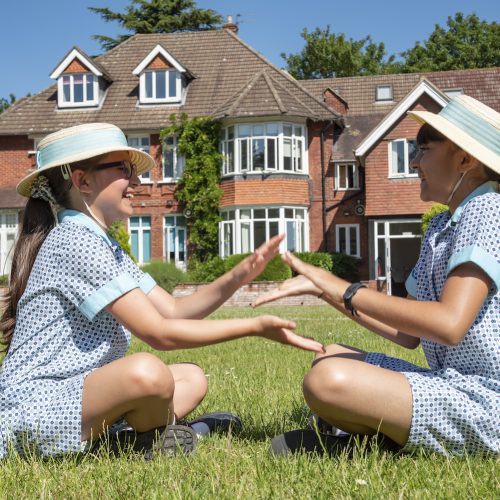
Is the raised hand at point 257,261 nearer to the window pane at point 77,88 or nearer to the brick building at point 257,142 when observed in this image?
the brick building at point 257,142

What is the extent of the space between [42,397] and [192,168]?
2785 cm

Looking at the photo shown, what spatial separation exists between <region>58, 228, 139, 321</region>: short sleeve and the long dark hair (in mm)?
330

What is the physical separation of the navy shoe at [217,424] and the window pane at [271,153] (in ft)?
87.8

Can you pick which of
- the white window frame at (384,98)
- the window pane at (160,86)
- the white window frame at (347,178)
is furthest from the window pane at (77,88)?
the white window frame at (384,98)

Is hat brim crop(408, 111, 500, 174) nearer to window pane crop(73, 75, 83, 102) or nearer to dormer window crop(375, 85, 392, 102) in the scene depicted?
window pane crop(73, 75, 83, 102)

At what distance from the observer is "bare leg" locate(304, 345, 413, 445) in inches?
130

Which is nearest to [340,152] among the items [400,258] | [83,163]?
[400,258]

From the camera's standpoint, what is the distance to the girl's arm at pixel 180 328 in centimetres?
330

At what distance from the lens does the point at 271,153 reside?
30.8 m

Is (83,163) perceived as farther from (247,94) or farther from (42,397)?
(247,94)

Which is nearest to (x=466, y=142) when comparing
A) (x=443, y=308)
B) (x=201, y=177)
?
(x=443, y=308)

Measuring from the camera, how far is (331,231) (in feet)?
103

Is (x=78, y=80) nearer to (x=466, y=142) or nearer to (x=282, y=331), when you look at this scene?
(x=466, y=142)

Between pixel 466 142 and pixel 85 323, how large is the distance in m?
1.93
